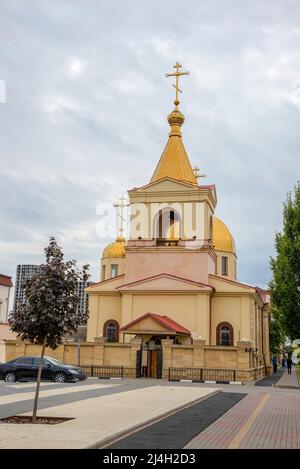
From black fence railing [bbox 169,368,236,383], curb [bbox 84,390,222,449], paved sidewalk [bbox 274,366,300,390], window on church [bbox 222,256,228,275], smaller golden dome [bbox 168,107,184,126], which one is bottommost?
curb [bbox 84,390,222,449]

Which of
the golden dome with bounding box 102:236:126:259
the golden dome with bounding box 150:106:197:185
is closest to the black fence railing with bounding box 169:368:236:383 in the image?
the golden dome with bounding box 150:106:197:185

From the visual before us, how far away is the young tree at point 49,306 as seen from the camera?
531 inches

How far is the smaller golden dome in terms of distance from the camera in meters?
42.9

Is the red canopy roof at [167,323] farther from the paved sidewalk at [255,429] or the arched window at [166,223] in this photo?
the paved sidewalk at [255,429]

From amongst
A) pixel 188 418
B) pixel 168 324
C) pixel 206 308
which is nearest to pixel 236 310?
pixel 206 308

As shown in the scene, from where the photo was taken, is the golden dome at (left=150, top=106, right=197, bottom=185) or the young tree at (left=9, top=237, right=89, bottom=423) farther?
the golden dome at (left=150, top=106, right=197, bottom=185)

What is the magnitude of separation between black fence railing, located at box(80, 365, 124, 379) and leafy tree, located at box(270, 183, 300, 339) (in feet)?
34.9

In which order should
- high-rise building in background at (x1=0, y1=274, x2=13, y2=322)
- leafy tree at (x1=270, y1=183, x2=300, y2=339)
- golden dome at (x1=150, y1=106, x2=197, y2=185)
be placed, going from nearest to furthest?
1. leafy tree at (x1=270, y1=183, x2=300, y2=339)
2. golden dome at (x1=150, y1=106, x2=197, y2=185)
3. high-rise building in background at (x1=0, y1=274, x2=13, y2=322)

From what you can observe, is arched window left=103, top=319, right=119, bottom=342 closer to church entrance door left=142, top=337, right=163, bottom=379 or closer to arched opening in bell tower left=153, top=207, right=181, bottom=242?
church entrance door left=142, top=337, right=163, bottom=379

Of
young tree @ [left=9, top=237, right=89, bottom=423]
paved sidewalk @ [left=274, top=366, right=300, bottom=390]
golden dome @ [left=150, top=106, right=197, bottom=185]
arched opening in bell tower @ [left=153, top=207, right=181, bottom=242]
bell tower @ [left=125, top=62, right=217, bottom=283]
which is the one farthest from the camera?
golden dome @ [left=150, top=106, right=197, bottom=185]

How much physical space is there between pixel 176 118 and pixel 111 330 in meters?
17.2

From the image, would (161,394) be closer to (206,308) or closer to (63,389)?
(63,389)

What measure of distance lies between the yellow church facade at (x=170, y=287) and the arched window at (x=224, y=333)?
0.07m

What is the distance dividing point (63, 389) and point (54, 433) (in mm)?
11373
